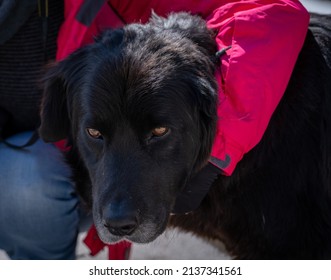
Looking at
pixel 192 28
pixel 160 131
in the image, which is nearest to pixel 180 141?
pixel 160 131

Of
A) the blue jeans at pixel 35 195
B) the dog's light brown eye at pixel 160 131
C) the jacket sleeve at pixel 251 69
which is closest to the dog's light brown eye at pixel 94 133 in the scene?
the dog's light brown eye at pixel 160 131

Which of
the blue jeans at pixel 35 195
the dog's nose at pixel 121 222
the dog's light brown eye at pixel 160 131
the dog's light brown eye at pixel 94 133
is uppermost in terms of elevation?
the dog's light brown eye at pixel 160 131

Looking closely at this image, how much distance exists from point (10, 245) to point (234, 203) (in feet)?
4.17

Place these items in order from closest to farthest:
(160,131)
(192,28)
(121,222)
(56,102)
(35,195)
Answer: (121,222)
(160,131)
(192,28)
(56,102)
(35,195)

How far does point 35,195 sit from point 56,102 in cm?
61

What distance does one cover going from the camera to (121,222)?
7.09 ft

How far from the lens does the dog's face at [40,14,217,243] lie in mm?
2232

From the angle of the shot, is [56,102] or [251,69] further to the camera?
[56,102]

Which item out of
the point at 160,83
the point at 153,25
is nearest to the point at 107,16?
the point at 153,25

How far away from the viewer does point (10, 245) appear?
3213mm

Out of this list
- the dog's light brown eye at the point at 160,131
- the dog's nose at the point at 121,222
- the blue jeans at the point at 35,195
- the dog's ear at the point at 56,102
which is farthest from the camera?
the blue jeans at the point at 35,195

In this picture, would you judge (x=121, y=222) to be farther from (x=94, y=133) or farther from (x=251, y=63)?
(x=251, y=63)

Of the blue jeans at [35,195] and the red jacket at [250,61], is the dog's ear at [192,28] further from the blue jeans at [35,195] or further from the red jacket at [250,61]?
the blue jeans at [35,195]

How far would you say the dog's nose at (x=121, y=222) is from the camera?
2160 mm
